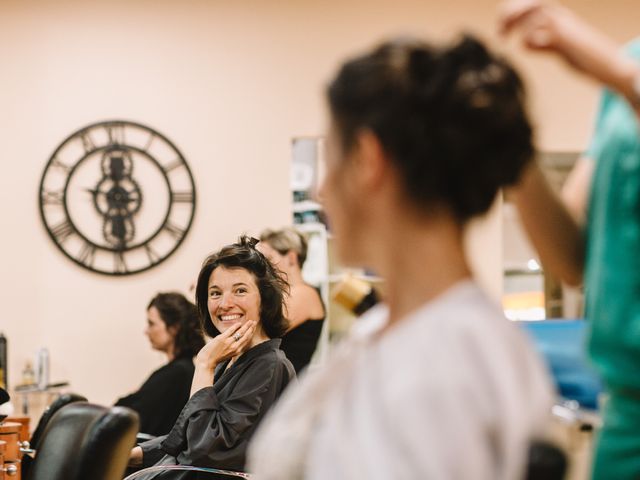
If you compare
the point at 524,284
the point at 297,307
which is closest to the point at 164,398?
the point at 297,307

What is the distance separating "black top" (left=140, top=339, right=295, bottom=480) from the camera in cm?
285

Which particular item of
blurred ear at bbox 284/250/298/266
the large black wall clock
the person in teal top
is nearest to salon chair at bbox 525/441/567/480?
the person in teal top

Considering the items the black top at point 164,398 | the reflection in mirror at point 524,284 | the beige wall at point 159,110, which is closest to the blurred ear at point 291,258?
the black top at point 164,398

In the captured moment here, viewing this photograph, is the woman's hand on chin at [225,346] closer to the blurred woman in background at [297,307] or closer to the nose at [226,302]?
the nose at [226,302]

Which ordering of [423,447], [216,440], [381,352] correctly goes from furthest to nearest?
[216,440], [381,352], [423,447]

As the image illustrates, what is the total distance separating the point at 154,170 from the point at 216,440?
307 cm

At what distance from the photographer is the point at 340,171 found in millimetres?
1099

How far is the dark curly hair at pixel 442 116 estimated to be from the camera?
1.02 meters

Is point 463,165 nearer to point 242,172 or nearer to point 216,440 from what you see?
point 216,440

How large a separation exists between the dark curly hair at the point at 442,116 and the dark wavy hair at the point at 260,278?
2.04 m

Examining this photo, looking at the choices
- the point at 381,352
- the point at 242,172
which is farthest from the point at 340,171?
the point at 242,172

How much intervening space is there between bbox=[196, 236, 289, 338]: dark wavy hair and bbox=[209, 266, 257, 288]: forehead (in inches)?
0.5

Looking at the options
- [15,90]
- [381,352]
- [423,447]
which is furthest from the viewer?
[15,90]

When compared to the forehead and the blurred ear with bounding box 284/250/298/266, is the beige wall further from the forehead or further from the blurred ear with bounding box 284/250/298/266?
the forehead
